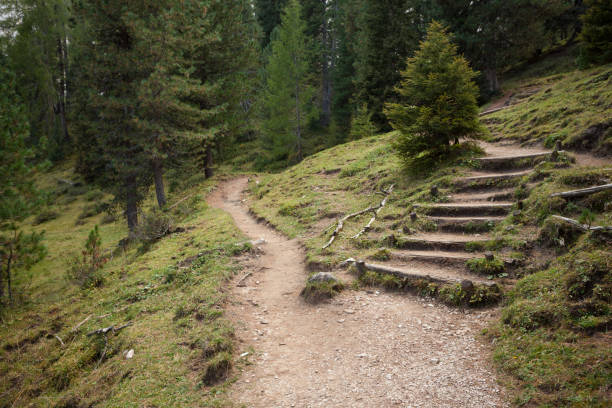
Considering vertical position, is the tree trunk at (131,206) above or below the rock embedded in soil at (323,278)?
above

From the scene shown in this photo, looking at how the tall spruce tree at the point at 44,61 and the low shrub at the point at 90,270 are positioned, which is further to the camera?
the tall spruce tree at the point at 44,61

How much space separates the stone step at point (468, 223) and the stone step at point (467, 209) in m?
0.26

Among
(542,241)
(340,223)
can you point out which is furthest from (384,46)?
(542,241)

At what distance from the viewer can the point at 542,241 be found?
20.4ft

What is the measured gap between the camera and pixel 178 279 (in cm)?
973

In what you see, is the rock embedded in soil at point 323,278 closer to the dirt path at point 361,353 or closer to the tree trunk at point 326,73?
the dirt path at point 361,353

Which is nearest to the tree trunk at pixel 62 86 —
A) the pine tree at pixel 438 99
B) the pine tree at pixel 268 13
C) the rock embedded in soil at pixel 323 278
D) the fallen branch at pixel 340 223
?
the pine tree at pixel 268 13

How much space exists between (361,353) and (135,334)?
519 cm

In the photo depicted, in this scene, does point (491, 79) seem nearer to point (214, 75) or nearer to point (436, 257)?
point (214, 75)

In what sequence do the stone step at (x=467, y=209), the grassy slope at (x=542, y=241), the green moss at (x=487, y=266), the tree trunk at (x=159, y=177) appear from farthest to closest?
the tree trunk at (x=159, y=177) < the stone step at (x=467, y=209) < the green moss at (x=487, y=266) < the grassy slope at (x=542, y=241)

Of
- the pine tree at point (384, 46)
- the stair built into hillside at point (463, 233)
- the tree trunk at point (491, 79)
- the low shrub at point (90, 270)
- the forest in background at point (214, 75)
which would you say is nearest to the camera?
the stair built into hillside at point (463, 233)

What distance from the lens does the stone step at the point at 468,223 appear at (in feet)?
25.0

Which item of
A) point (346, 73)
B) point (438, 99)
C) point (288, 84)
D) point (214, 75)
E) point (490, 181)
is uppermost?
point (346, 73)

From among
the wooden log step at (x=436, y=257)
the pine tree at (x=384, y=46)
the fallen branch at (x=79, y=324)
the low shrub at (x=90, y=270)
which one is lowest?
the fallen branch at (x=79, y=324)
